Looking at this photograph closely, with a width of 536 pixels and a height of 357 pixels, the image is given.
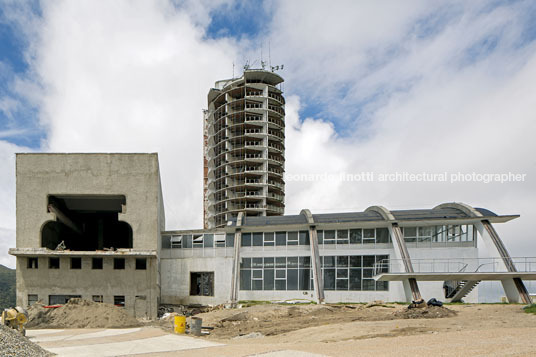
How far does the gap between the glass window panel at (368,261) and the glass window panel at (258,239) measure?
915cm

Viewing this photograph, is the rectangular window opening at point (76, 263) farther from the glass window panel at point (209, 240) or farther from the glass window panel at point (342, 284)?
the glass window panel at point (342, 284)

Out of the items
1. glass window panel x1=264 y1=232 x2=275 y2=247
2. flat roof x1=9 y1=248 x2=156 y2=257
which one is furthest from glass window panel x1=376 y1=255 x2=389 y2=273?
flat roof x1=9 y1=248 x2=156 y2=257

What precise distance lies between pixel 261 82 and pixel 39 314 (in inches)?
2544

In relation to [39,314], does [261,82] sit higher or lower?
higher

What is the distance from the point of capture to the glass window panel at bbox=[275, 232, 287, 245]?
37.8 metres

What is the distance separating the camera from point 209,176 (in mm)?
86875

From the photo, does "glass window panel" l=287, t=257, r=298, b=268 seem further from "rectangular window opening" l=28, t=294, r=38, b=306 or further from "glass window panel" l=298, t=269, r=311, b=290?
"rectangular window opening" l=28, t=294, r=38, b=306

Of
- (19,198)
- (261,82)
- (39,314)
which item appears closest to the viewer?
(39,314)

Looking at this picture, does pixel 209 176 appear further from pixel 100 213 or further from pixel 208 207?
pixel 100 213

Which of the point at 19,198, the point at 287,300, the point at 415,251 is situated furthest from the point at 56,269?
the point at 415,251

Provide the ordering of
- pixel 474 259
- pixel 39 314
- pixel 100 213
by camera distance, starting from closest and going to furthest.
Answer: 1. pixel 39 314
2. pixel 474 259
3. pixel 100 213

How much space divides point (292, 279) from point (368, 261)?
6700 mm

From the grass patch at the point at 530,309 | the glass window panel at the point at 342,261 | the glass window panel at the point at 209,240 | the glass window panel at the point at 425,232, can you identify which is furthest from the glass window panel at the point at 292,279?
the grass patch at the point at 530,309

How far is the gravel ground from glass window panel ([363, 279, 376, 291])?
25776mm
